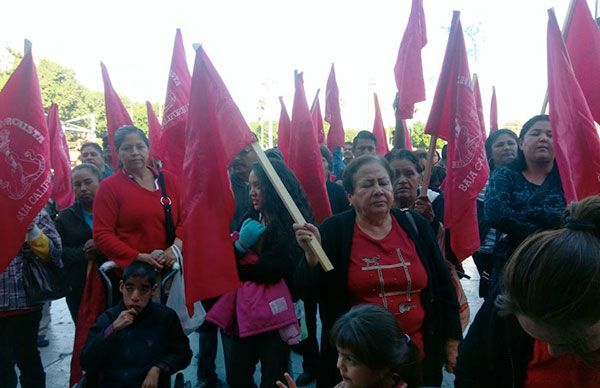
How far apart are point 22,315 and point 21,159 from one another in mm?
1049

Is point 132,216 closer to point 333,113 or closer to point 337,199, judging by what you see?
point 337,199

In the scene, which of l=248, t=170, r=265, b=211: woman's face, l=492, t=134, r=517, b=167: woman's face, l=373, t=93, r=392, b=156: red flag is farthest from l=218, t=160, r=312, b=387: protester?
l=373, t=93, r=392, b=156: red flag

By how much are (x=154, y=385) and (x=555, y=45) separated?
10.6ft

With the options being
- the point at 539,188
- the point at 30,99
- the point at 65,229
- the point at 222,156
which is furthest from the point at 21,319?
the point at 539,188

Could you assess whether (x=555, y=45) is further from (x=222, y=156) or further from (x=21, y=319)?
(x=21, y=319)

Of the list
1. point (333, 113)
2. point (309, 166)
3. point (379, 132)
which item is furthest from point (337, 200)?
point (333, 113)

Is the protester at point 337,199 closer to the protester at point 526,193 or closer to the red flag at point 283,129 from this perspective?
the protester at point 526,193

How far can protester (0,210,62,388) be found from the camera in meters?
3.12

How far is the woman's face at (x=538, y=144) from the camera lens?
3.03 meters

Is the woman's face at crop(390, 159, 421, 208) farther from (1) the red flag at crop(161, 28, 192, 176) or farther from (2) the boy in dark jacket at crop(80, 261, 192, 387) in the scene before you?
(2) the boy in dark jacket at crop(80, 261, 192, 387)

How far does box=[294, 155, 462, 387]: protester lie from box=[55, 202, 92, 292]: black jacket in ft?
6.72

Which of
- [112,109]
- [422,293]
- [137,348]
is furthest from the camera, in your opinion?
[112,109]

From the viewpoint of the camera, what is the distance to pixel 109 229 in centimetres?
321

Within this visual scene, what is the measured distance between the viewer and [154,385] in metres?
2.67
